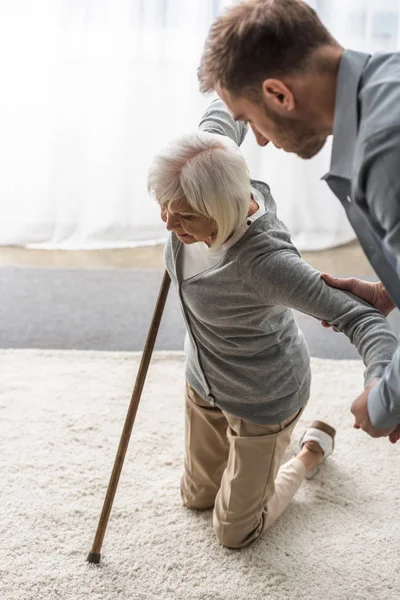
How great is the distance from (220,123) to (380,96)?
77 centimetres

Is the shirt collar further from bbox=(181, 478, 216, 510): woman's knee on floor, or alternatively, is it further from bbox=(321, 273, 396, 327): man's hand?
bbox=(181, 478, 216, 510): woman's knee on floor

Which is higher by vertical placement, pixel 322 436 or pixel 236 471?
pixel 236 471

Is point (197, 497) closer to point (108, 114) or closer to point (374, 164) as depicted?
point (374, 164)

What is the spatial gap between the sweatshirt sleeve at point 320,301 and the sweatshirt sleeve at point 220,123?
0.42 meters

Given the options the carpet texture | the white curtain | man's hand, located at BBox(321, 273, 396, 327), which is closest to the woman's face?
man's hand, located at BBox(321, 273, 396, 327)

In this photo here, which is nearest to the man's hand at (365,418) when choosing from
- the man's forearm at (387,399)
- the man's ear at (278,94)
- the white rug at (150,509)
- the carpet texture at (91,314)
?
the man's forearm at (387,399)

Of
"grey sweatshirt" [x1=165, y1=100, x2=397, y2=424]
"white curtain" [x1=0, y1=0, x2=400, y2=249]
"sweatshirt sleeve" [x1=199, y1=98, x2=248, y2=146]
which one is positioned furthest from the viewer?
"white curtain" [x1=0, y1=0, x2=400, y2=249]

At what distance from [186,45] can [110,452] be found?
200cm

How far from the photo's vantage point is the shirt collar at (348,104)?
131 cm

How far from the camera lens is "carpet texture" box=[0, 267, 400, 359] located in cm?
311

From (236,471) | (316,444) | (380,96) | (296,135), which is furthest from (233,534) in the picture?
(380,96)

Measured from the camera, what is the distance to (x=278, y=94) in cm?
135

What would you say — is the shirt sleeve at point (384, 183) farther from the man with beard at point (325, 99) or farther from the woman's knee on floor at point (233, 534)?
the woman's knee on floor at point (233, 534)

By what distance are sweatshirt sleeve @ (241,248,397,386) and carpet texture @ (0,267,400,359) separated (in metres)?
1.41
